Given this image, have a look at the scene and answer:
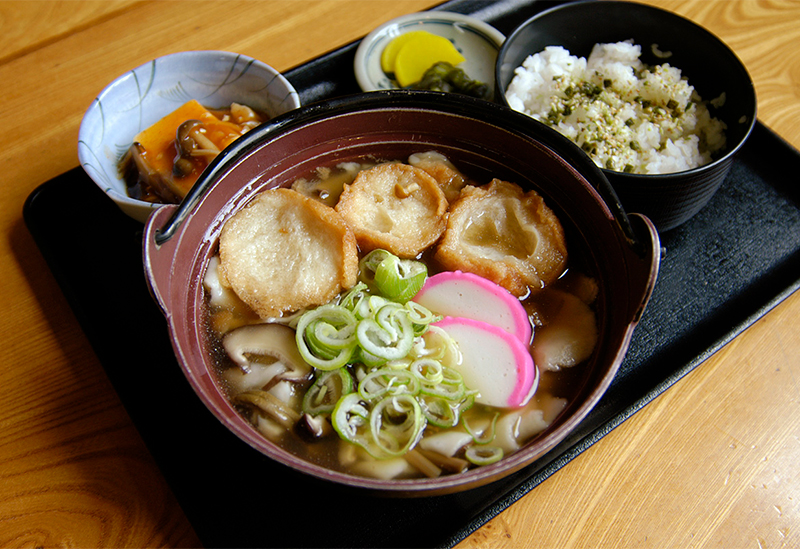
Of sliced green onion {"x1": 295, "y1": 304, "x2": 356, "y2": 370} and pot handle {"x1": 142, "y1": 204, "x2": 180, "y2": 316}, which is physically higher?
pot handle {"x1": 142, "y1": 204, "x2": 180, "y2": 316}

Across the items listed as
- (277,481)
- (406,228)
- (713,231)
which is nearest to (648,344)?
(713,231)

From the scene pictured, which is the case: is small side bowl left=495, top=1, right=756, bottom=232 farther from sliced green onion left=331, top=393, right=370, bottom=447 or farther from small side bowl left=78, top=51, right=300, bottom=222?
sliced green onion left=331, top=393, right=370, bottom=447

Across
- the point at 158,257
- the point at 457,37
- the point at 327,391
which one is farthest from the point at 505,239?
the point at 457,37

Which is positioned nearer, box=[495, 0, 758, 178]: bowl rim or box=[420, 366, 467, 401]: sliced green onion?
box=[420, 366, 467, 401]: sliced green onion

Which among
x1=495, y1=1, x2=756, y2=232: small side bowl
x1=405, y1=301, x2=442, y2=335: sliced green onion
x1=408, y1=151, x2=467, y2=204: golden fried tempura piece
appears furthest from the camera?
x1=495, y1=1, x2=756, y2=232: small side bowl

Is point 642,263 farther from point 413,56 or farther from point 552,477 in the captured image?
point 413,56

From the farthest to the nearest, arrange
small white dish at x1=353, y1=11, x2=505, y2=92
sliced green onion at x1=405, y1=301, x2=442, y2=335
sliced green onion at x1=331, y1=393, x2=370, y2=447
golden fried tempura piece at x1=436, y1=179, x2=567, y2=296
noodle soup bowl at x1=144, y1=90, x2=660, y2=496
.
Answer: small white dish at x1=353, y1=11, x2=505, y2=92, golden fried tempura piece at x1=436, y1=179, x2=567, y2=296, sliced green onion at x1=405, y1=301, x2=442, y2=335, sliced green onion at x1=331, y1=393, x2=370, y2=447, noodle soup bowl at x1=144, y1=90, x2=660, y2=496

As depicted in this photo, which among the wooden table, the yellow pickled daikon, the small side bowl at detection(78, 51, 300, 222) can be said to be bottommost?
the wooden table

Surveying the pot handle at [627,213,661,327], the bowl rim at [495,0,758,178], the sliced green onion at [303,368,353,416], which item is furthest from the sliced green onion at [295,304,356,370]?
the bowl rim at [495,0,758,178]
